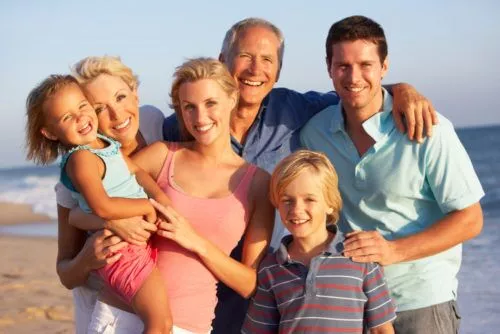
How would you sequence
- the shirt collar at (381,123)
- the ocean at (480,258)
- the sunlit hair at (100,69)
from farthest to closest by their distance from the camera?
the ocean at (480,258) → the shirt collar at (381,123) → the sunlit hair at (100,69)

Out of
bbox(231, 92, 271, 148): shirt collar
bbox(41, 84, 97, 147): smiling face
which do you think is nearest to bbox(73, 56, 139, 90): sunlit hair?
bbox(41, 84, 97, 147): smiling face

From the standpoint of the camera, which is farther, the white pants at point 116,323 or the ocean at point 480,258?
the ocean at point 480,258

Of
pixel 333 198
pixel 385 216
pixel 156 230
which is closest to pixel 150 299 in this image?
pixel 156 230

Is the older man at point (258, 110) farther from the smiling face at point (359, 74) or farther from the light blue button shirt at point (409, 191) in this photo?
the light blue button shirt at point (409, 191)

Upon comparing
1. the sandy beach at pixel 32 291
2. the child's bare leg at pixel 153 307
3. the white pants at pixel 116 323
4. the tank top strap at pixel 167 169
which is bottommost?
the sandy beach at pixel 32 291

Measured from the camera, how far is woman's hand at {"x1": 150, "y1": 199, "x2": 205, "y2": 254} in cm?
363

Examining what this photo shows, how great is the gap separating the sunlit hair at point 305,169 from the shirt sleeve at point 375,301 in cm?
38

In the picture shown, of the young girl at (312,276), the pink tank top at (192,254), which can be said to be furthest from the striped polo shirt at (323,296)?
the pink tank top at (192,254)

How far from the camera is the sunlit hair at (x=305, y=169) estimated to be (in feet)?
12.1

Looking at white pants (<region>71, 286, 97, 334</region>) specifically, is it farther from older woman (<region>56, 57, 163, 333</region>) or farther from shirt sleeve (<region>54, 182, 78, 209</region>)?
shirt sleeve (<region>54, 182, 78, 209</region>)

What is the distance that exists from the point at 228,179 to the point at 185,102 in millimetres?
447

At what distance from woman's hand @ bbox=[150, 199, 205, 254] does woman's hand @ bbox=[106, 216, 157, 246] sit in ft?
0.28

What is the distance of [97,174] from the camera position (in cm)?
353

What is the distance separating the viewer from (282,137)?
4.52 m
